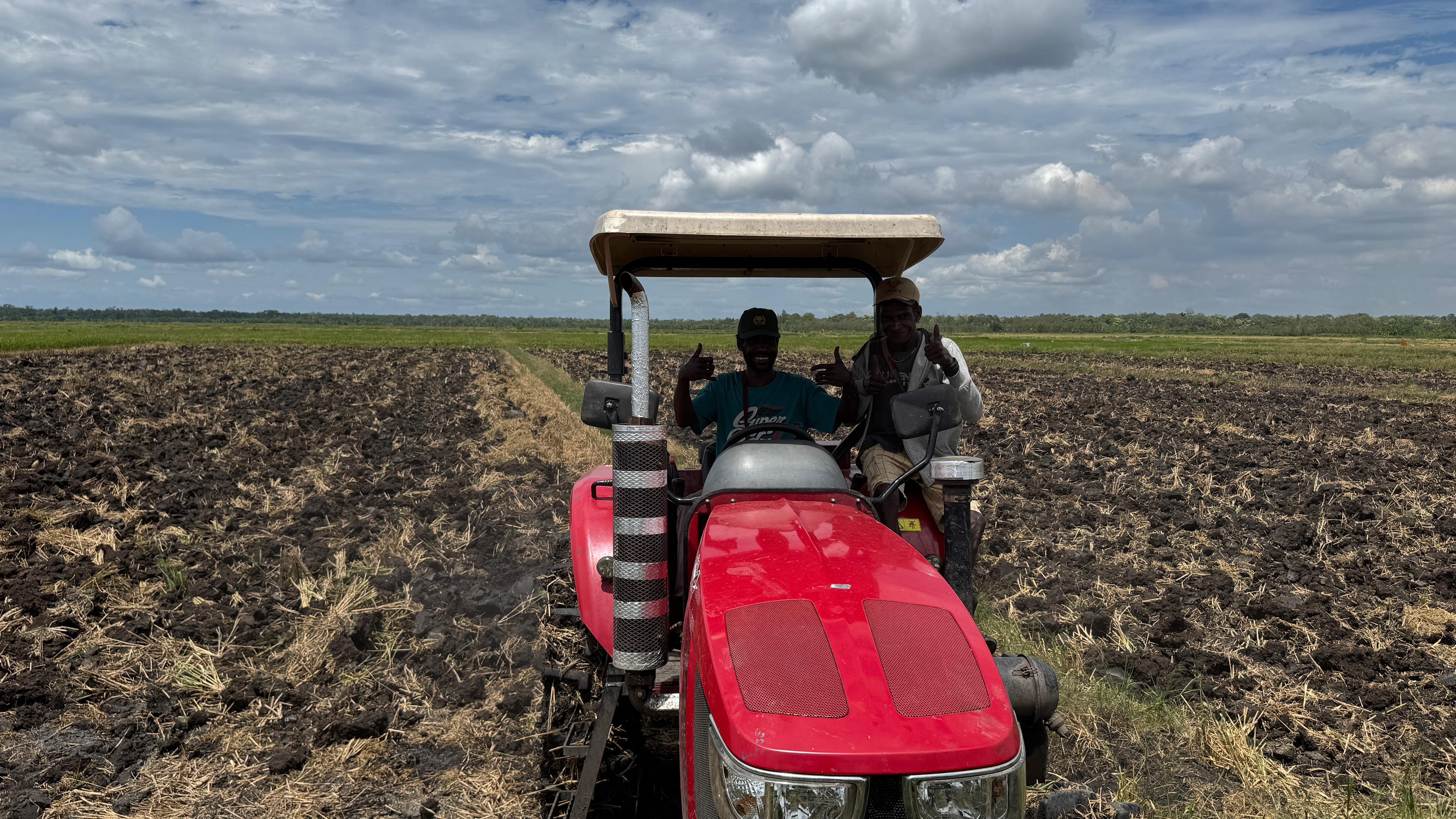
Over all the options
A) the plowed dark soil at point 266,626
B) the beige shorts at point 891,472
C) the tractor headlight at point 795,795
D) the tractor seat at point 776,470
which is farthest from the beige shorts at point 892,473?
the tractor headlight at point 795,795

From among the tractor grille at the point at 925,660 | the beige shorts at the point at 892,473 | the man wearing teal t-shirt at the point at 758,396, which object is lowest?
the tractor grille at the point at 925,660

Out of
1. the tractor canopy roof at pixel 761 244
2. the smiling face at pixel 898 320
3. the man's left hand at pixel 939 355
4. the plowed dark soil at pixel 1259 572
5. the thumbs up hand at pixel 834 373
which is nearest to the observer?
the tractor canopy roof at pixel 761 244

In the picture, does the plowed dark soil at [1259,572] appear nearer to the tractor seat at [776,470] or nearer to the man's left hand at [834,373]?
the tractor seat at [776,470]

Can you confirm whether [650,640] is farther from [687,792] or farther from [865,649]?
[865,649]

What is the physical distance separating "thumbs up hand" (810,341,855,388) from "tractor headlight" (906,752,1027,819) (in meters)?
2.18

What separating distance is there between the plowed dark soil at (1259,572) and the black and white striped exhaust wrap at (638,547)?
6.62 ft

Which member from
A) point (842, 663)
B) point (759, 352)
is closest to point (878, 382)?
point (759, 352)

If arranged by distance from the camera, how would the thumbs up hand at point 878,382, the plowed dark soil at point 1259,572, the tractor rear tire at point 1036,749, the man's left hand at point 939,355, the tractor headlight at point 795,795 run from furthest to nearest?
the plowed dark soil at point 1259,572 < the thumbs up hand at point 878,382 < the man's left hand at point 939,355 < the tractor rear tire at point 1036,749 < the tractor headlight at point 795,795

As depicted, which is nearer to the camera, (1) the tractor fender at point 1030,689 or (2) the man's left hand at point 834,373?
(1) the tractor fender at point 1030,689

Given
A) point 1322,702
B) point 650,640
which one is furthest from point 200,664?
point 1322,702

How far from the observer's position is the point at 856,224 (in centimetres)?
294

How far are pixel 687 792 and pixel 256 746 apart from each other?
255 cm

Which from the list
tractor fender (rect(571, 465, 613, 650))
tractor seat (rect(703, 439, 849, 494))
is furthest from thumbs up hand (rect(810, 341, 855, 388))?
tractor fender (rect(571, 465, 613, 650))

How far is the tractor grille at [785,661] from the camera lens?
6.63 ft
